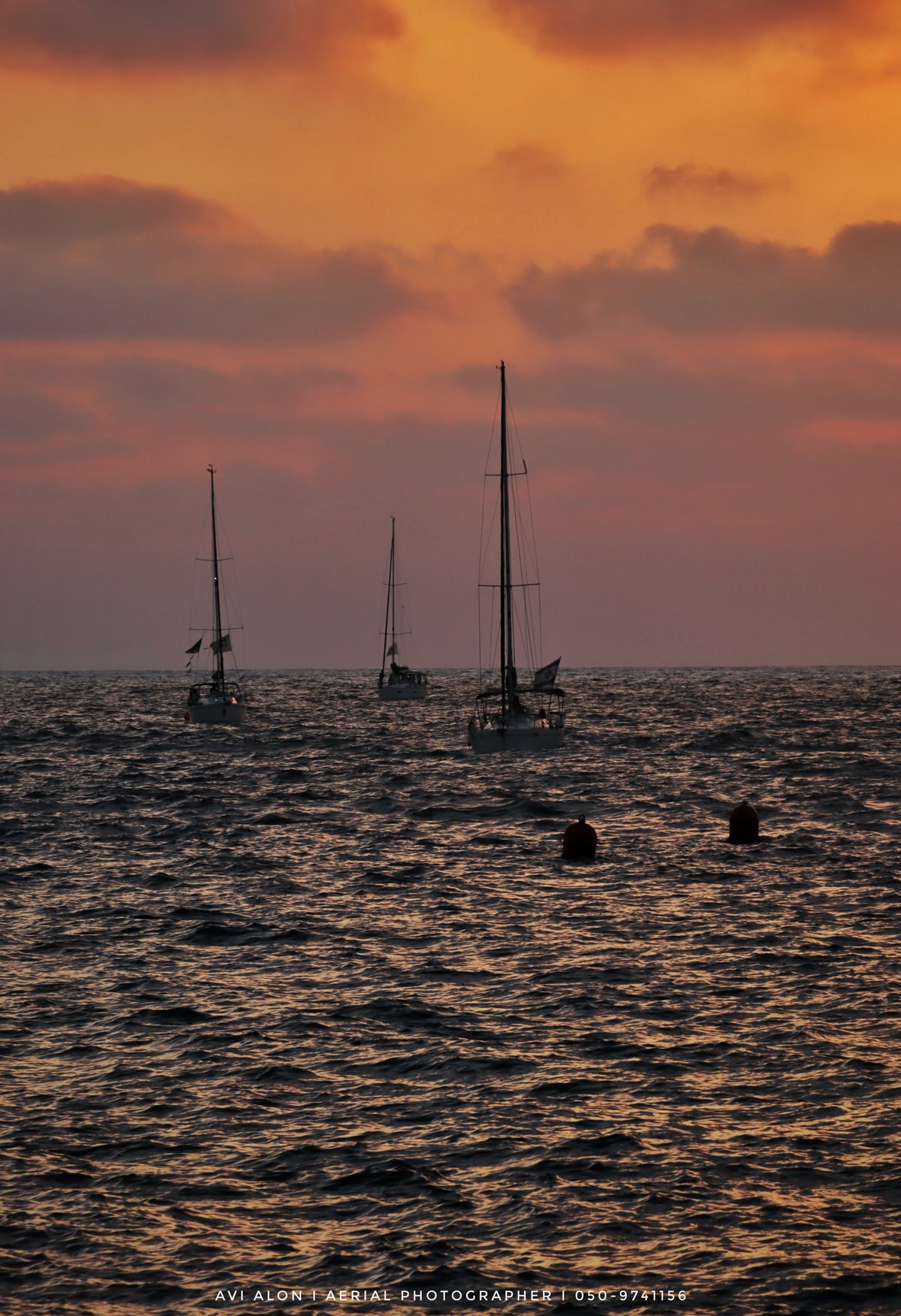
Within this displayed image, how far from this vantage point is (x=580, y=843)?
110ft

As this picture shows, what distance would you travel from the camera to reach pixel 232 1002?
20359 millimetres

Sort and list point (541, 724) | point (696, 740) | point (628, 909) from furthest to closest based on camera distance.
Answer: point (696, 740), point (541, 724), point (628, 909)

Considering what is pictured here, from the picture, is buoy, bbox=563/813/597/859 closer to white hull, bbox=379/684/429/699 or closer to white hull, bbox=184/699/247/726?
white hull, bbox=184/699/247/726

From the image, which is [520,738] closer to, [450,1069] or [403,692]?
[450,1069]

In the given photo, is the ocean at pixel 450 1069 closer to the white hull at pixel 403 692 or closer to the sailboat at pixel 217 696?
the sailboat at pixel 217 696

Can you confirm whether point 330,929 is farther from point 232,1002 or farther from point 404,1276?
point 404,1276

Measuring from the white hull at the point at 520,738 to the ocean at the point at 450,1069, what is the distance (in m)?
19.9

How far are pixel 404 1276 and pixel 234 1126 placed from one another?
4.07 metres

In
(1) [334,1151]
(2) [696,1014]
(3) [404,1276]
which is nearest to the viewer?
(3) [404,1276]

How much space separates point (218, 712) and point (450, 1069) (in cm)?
7778

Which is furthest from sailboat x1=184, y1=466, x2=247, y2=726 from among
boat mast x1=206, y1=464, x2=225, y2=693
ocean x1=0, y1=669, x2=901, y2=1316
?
ocean x1=0, y1=669, x2=901, y2=1316

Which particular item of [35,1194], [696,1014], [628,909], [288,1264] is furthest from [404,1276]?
[628,909]

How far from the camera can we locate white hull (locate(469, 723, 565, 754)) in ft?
199

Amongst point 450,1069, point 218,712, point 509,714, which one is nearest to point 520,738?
point 509,714
